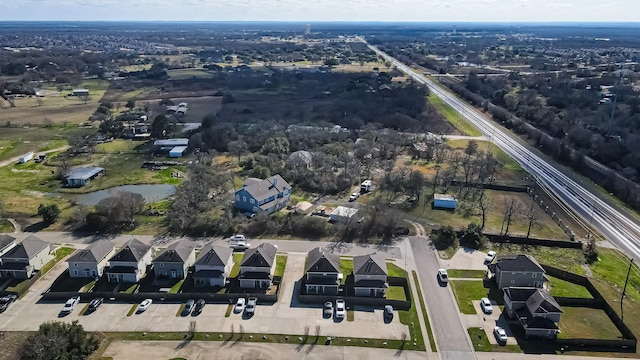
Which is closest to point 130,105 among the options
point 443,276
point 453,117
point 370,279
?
point 453,117

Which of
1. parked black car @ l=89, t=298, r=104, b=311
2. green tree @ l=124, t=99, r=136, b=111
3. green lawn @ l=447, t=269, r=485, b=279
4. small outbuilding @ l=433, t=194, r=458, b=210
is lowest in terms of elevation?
green lawn @ l=447, t=269, r=485, b=279

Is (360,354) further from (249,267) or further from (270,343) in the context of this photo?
(249,267)

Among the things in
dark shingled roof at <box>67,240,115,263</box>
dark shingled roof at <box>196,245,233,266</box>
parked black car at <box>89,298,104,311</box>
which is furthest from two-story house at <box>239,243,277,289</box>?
dark shingled roof at <box>67,240,115,263</box>

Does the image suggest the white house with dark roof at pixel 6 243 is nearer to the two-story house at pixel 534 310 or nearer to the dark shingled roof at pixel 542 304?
the two-story house at pixel 534 310

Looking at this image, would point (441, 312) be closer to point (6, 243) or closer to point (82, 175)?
point (6, 243)

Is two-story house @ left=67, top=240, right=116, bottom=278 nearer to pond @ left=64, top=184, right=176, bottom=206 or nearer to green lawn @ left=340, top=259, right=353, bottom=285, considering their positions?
pond @ left=64, top=184, right=176, bottom=206

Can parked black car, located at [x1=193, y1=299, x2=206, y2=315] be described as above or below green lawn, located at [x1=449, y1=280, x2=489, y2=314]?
above
